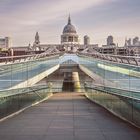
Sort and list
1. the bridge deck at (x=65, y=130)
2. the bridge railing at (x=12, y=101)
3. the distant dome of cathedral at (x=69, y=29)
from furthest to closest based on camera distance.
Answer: the distant dome of cathedral at (x=69, y=29) < the bridge railing at (x=12, y=101) < the bridge deck at (x=65, y=130)

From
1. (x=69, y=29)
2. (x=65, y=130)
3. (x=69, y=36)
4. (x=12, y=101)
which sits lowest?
(x=65, y=130)

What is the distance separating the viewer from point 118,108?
36.6 ft

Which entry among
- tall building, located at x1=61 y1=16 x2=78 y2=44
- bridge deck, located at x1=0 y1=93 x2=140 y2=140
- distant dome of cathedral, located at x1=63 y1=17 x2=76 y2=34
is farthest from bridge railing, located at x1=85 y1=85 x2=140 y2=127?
distant dome of cathedral, located at x1=63 y1=17 x2=76 y2=34

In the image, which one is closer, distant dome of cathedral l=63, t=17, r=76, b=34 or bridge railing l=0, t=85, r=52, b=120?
bridge railing l=0, t=85, r=52, b=120

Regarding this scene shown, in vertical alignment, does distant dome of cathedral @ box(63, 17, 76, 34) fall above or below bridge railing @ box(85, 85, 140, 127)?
above

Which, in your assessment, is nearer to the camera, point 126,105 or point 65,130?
point 65,130

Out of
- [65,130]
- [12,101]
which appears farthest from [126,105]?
[12,101]

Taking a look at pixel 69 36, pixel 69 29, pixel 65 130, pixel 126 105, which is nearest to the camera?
pixel 65 130

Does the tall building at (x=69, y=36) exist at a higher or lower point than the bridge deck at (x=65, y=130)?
higher

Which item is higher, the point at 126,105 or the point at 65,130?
the point at 126,105

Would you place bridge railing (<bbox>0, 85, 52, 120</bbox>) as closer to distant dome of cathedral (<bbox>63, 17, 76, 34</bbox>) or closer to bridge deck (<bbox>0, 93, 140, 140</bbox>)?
bridge deck (<bbox>0, 93, 140, 140</bbox>)

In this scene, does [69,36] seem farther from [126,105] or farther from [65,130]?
[65,130]

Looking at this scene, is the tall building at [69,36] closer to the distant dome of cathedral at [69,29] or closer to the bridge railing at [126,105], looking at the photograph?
the distant dome of cathedral at [69,29]

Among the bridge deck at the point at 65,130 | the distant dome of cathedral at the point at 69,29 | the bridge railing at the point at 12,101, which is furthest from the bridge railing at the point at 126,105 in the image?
the distant dome of cathedral at the point at 69,29
